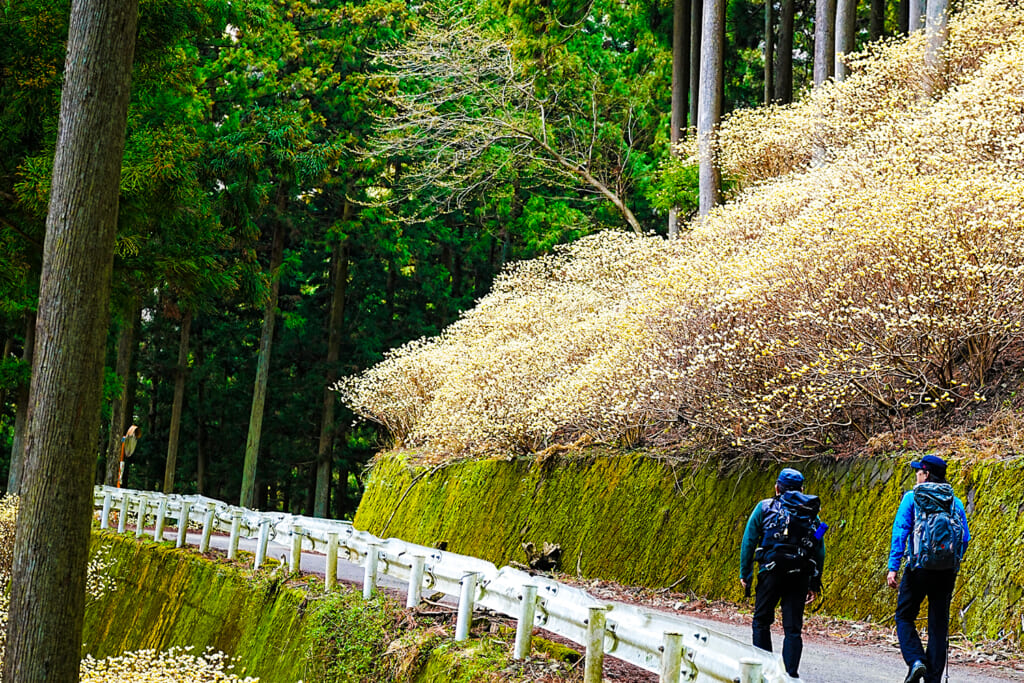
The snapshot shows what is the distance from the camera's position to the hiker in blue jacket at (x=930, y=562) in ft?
19.8

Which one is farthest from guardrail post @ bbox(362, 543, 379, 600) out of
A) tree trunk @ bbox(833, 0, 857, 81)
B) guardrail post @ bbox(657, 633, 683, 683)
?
tree trunk @ bbox(833, 0, 857, 81)

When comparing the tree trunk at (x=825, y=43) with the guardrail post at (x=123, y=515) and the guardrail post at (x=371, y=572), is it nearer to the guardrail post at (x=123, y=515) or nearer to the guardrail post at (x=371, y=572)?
the guardrail post at (x=371, y=572)

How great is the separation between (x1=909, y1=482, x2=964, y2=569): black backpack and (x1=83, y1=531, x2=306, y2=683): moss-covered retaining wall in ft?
20.3

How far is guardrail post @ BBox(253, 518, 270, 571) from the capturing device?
12523mm

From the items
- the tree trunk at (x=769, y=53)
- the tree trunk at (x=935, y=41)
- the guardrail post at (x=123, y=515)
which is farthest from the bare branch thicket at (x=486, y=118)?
the guardrail post at (x=123, y=515)

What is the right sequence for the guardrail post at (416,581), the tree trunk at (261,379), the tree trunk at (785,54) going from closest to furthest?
the guardrail post at (416,581) → the tree trunk at (785,54) → the tree trunk at (261,379)

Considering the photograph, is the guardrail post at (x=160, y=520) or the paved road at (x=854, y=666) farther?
the guardrail post at (x=160, y=520)

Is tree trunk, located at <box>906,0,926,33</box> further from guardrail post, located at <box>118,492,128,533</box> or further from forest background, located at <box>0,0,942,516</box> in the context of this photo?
guardrail post, located at <box>118,492,128,533</box>

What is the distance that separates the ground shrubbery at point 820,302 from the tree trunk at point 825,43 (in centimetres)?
89

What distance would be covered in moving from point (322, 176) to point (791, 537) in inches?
988

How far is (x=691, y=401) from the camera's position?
11.3m

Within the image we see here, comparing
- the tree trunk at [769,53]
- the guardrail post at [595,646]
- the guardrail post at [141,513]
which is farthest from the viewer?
the tree trunk at [769,53]

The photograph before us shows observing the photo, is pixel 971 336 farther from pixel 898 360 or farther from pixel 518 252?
pixel 518 252

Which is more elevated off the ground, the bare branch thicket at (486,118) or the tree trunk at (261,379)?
the bare branch thicket at (486,118)
